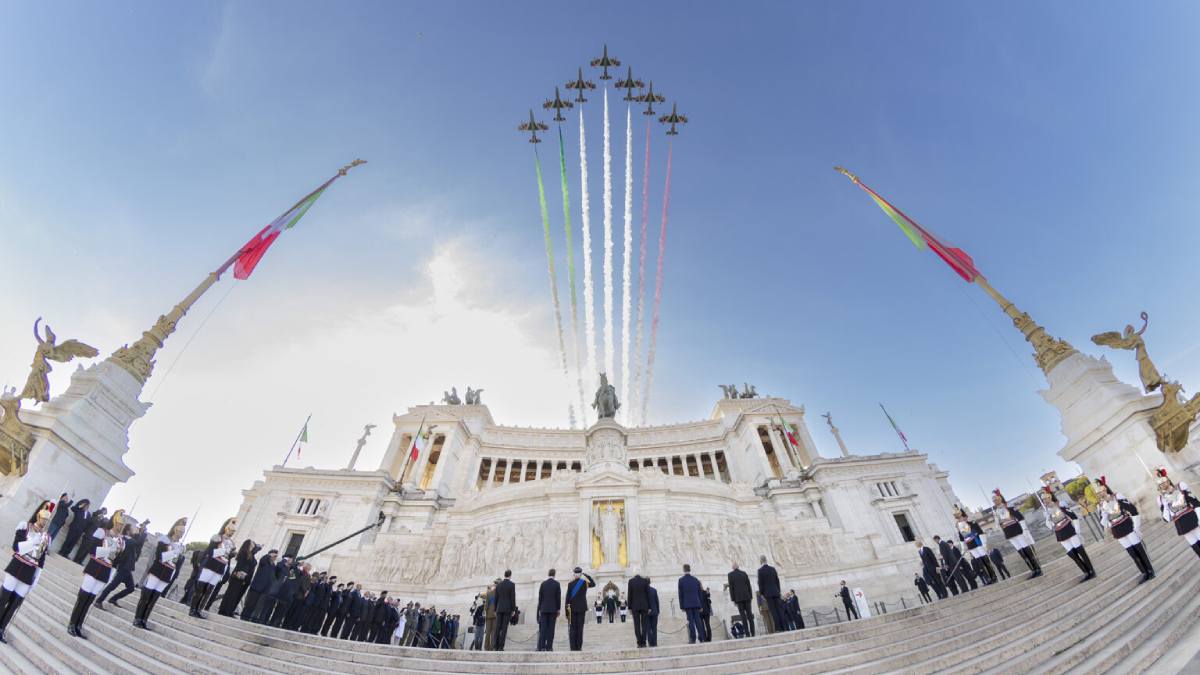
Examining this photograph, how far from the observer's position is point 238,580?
1023 centimetres

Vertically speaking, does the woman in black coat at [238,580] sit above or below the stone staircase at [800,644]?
above

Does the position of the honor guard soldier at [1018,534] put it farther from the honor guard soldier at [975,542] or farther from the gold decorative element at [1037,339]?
the gold decorative element at [1037,339]

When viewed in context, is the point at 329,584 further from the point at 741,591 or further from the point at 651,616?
the point at 741,591

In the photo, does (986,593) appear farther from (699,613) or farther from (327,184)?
(327,184)

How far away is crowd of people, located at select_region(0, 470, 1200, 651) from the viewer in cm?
730

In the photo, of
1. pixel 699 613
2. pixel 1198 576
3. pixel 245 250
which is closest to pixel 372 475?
pixel 245 250

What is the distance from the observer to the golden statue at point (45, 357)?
43.8 ft

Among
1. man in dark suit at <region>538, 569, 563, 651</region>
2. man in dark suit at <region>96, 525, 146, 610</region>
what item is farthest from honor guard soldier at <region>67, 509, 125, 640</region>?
man in dark suit at <region>538, 569, 563, 651</region>

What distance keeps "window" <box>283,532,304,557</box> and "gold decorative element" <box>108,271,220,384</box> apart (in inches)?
907

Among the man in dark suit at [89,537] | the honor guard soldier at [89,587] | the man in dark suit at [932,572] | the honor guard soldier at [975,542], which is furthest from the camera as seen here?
the man in dark suit at [932,572]

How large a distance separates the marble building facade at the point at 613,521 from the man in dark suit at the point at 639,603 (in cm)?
1173

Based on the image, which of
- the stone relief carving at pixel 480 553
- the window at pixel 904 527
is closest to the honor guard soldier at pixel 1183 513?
the stone relief carving at pixel 480 553

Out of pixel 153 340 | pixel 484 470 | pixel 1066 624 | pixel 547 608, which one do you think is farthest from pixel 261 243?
pixel 484 470

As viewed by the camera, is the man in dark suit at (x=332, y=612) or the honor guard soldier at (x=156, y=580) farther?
the man in dark suit at (x=332, y=612)
